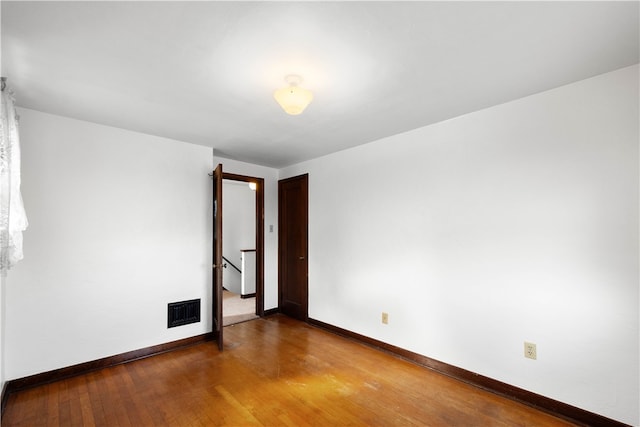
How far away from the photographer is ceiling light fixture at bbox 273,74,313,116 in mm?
1985

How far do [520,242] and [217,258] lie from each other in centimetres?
308

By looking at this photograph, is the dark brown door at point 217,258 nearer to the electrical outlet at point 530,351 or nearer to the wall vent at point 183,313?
the wall vent at point 183,313

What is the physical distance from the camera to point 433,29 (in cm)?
158

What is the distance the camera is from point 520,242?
242 cm

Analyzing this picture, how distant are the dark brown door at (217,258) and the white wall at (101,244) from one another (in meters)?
0.09

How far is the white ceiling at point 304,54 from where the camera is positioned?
1.45 m

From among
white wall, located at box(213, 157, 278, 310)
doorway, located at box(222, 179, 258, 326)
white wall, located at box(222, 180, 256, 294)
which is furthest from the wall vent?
white wall, located at box(222, 180, 256, 294)


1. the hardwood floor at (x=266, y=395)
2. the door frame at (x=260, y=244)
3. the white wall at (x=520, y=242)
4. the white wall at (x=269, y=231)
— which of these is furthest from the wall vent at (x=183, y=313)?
the white wall at (x=520, y=242)

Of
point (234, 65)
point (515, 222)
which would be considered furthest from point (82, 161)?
point (515, 222)

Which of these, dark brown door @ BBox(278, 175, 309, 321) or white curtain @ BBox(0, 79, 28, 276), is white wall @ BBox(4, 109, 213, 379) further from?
dark brown door @ BBox(278, 175, 309, 321)

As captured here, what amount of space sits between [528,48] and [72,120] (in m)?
3.81

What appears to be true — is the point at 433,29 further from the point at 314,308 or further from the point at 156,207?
the point at 314,308

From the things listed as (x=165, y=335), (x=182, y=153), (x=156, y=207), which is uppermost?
(x=182, y=153)

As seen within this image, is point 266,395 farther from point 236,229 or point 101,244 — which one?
point 236,229
